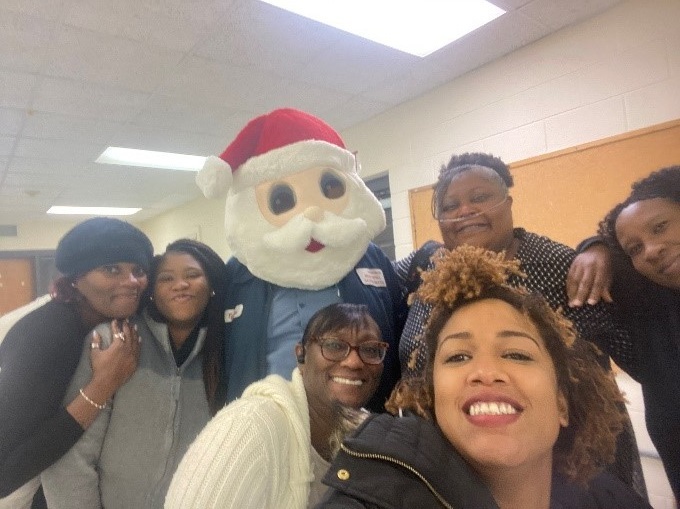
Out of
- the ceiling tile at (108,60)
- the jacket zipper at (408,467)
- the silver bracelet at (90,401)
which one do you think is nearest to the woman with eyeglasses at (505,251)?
the jacket zipper at (408,467)

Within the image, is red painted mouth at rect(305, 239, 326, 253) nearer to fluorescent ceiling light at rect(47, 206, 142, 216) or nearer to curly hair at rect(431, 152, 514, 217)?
curly hair at rect(431, 152, 514, 217)

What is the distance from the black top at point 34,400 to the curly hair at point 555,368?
817 mm

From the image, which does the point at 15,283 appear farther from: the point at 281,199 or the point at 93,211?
the point at 281,199

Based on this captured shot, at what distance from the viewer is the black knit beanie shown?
1.38 m

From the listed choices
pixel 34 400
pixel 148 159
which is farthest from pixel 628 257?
pixel 148 159

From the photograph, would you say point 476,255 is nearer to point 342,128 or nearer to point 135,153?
point 342,128

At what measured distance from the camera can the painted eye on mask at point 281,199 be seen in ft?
4.99

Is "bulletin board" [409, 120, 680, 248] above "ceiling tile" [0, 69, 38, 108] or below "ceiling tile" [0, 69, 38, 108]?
below

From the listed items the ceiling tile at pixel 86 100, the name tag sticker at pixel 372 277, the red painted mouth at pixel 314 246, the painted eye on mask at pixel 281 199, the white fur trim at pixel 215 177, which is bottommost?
the name tag sticker at pixel 372 277

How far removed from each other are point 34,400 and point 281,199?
85 cm

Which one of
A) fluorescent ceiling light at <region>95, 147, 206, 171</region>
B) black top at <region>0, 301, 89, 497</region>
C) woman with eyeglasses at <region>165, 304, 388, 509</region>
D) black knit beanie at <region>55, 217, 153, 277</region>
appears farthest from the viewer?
fluorescent ceiling light at <region>95, 147, 206, 171</region>

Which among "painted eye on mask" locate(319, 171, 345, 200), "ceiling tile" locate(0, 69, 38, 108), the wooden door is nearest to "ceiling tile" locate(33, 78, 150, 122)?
"ceiling tile" locate(0, 69, 38, 108)

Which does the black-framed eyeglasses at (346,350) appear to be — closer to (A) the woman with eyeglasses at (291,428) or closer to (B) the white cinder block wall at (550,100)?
(A) the woman with eyeglasses at (291,428)

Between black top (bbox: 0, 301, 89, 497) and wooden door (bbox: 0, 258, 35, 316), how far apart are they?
21.2 feet
